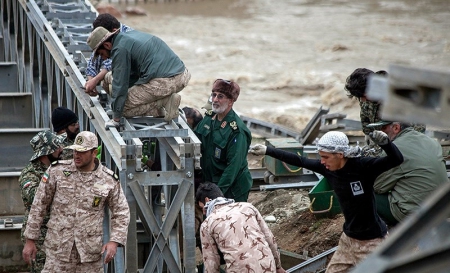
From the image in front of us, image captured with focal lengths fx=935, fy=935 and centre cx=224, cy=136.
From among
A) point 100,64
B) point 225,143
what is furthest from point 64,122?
point 225,143

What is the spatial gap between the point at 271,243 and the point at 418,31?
31.5 meters

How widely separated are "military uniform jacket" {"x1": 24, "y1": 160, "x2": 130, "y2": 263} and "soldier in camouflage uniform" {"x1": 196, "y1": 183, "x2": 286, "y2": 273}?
88 centimetres

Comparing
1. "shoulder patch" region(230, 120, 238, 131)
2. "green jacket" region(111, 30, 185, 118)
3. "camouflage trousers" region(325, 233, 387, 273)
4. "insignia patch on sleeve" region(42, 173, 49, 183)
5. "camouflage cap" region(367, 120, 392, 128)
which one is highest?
"green jacket" region(111, 30, 185, 118)

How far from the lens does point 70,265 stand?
7684 millimetres

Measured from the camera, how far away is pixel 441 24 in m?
38.9

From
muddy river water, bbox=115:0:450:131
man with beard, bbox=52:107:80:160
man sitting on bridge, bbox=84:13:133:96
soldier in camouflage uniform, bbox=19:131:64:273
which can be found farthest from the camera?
muddy river water, bbox=115:0:450:131

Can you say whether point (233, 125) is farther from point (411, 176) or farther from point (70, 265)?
point (70, 265)

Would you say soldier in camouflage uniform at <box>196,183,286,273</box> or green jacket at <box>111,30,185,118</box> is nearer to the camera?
soldier in camouflage uniform at <box>196,183,286,273</box>

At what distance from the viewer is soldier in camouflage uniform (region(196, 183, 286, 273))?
22.4 ft

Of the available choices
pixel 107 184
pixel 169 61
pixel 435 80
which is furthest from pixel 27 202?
pixel 435 80

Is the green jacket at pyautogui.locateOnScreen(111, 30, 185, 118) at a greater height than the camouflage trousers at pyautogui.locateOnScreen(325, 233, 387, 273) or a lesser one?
greater

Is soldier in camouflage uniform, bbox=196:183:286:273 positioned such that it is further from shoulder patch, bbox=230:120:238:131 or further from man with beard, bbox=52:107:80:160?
man with beard, bbox=52:107:80:160

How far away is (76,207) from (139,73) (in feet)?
5.01

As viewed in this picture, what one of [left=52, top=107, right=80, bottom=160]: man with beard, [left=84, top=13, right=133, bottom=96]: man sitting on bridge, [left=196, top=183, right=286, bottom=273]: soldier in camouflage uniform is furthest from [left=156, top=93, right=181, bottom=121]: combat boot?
[left=196, top=183, right=286, bottom=273]: soldier in camouflage uniform
